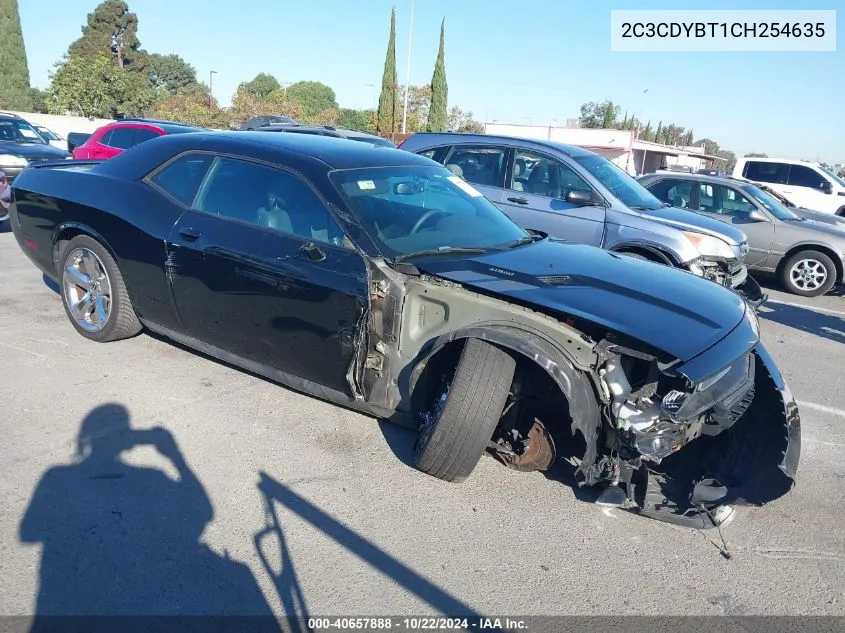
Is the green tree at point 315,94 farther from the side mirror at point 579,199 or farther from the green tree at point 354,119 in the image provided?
the side mirror at point 579,199

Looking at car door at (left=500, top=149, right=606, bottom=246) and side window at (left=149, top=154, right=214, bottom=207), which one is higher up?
side window at (left=149, top=154, right=214, bottom=207)

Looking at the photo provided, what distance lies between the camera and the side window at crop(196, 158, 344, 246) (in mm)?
3711

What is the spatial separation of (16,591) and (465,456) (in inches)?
74.1

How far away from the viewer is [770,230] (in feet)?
30.8

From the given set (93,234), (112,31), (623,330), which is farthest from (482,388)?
(112,31)

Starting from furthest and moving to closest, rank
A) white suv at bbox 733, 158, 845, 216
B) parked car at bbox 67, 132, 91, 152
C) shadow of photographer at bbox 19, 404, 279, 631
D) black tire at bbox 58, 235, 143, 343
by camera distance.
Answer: parked car at bbox 67, 132, 91, 152
white suv at bbox 733, 158, 845, 216
black tire at bbox 58, 235, 143, 343
shadow of photographer at bbox 19, 404, 279, 631

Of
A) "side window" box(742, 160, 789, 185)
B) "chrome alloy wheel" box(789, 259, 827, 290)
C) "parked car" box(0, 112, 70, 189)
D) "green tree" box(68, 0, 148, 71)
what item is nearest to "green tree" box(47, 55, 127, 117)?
"green tree" box(68, 0, 148, 71)

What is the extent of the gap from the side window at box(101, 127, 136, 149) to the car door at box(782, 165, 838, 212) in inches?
557

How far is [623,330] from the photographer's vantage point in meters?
2.83

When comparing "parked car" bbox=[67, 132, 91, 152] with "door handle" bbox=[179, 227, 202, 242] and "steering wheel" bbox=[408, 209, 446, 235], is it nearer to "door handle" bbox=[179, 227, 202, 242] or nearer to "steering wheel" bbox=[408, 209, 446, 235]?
"door handle" bbox=[179, 227, 202, 242]

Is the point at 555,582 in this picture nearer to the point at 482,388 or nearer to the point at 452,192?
the point at 482,388

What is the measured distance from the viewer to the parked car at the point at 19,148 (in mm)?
10984

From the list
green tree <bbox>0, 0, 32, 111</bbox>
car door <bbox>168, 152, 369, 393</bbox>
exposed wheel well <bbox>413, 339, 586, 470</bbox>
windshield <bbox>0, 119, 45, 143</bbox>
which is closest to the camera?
exposed wheel well <bbox>413, 339, 586, 470</bbox>

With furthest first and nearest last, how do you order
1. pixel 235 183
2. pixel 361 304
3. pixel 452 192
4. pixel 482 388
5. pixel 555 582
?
pixel 452 192, pixel 235 183, pixel 361 304, pixel 482 388, pixel 555 582
